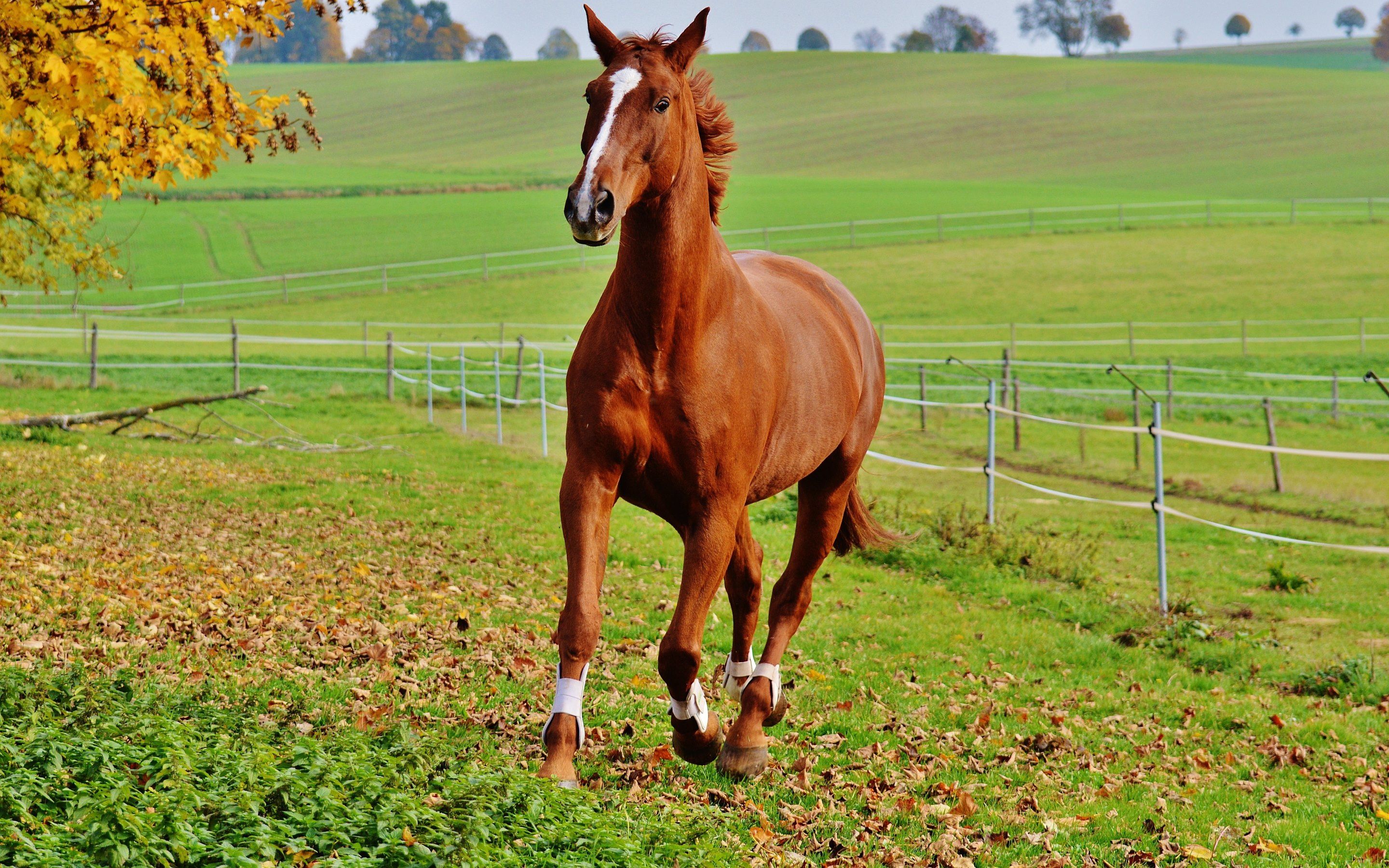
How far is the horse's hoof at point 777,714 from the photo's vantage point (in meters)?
5.40

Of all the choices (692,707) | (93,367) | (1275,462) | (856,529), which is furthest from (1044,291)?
(692,707)

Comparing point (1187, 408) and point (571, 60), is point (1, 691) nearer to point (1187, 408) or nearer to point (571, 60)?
point (1187, 408)

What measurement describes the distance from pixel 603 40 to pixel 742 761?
9.71 ft

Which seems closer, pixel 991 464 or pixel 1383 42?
pixel 991 464

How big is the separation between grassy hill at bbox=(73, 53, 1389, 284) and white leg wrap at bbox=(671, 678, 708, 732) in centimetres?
4574

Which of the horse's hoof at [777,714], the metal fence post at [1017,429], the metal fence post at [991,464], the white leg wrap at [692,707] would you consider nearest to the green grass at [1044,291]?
the metal fence post at [1017,429]

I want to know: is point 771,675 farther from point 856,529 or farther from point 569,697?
point 856,529

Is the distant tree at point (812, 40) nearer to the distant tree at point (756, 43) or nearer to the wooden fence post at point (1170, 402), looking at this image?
the distant tree at point (756, 43)

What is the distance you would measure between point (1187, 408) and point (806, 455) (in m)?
20.9

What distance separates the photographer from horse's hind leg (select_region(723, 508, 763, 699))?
542 centimetres

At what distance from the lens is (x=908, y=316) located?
37.0m

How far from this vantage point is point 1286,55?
121 meters

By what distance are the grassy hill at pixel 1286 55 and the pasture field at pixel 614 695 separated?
115 m

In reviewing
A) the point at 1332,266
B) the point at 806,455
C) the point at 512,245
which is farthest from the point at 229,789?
the point at 512,245
